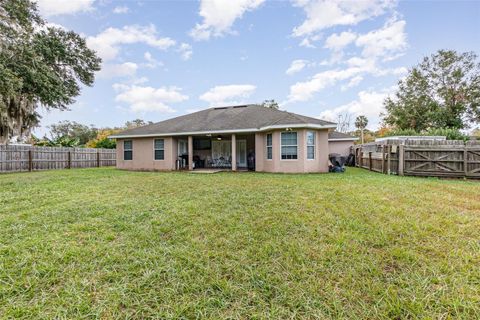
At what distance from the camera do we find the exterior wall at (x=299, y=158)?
11.4m

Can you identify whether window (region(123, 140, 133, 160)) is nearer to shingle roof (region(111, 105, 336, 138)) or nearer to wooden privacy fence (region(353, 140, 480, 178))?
shingle roof (region(111, 105, 336, 138))

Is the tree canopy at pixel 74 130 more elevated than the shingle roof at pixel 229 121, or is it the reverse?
the tree canopy at pixel 74 130

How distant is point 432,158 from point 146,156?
15.2 metres

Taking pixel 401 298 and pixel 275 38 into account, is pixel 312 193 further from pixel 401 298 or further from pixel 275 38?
pixel 275 38

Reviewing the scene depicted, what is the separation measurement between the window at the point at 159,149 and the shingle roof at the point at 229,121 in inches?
24.8

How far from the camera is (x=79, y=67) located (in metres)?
16.9

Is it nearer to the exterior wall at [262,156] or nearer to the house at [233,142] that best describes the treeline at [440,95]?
the house at [233,142]

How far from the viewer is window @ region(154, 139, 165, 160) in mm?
14352

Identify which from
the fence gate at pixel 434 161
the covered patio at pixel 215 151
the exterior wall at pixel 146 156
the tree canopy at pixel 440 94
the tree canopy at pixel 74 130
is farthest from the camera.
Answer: the tree canopy at pixel 74 130

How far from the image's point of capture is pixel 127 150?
15.2m

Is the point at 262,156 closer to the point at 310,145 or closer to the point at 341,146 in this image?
the point at 310,145

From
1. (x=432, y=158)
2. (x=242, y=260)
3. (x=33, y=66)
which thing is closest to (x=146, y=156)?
(x=33, y=66)

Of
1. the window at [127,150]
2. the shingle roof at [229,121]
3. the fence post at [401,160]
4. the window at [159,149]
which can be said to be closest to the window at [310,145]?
the shingle roof at [229,121]

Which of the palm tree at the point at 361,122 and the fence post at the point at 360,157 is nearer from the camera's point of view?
the fence post at the point at 360,157
